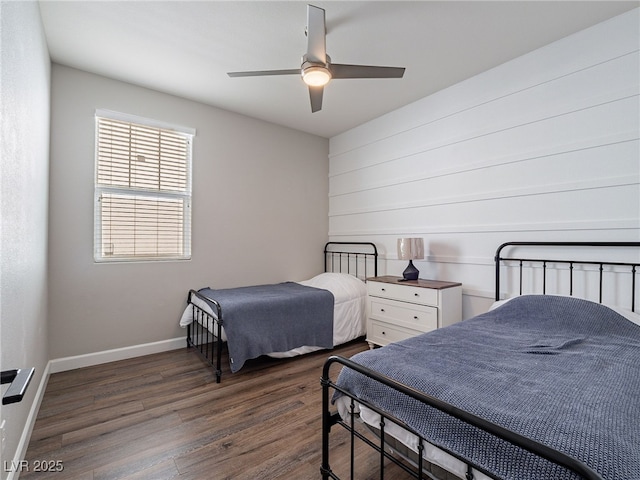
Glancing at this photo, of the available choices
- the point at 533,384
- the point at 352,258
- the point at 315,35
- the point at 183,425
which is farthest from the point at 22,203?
the point at 352,258

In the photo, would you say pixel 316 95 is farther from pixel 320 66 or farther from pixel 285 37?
pixel 285 37

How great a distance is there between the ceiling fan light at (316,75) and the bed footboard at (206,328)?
1870mm

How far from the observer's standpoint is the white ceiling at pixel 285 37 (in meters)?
2.08

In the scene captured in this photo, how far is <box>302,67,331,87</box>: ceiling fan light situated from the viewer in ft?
6.63

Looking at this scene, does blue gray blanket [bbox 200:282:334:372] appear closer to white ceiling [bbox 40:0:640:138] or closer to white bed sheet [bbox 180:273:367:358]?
white bed sheet [bbox 180:273:367:358]

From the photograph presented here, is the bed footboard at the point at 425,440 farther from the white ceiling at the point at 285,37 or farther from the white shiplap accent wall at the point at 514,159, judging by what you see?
the white ceiling at the point at 285,37

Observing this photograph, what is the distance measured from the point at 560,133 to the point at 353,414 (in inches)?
98.9

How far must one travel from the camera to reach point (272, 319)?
2.87 m

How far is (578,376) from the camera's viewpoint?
131cm

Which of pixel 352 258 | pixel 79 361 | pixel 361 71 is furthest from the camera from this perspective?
pixel 352 258

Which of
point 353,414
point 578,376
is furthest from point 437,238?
point 353,414

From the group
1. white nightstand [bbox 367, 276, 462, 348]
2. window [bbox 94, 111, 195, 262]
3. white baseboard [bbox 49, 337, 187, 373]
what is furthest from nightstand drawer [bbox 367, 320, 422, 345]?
window [bbox 94, 111, 195, 262]

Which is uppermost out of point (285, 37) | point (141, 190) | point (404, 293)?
point (285, 37)

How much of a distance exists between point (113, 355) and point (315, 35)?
3.22 meters
